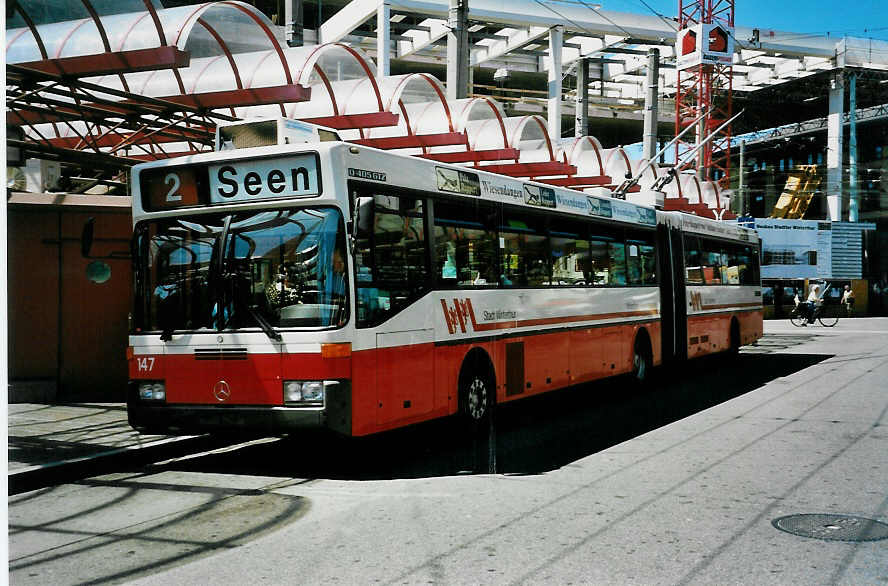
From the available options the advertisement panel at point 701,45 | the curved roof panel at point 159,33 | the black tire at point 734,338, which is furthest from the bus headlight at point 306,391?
the advertisement panel at point 701,45

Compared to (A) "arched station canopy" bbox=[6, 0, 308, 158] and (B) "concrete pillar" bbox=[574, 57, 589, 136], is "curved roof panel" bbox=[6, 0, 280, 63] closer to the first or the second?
(A) "arched station canopy" bbox=[6, 0, 308, 158]

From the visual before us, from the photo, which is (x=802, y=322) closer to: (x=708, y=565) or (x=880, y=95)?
(x=880, y=95)

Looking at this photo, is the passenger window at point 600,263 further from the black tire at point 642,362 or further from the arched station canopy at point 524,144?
the arched station canopy at point 524,144

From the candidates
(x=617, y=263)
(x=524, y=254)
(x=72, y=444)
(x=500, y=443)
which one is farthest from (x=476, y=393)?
(x=617, y=263)

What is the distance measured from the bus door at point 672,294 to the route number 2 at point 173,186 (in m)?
10.2

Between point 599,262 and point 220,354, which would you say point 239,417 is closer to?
point 220,354

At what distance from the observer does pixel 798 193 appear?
6456cm

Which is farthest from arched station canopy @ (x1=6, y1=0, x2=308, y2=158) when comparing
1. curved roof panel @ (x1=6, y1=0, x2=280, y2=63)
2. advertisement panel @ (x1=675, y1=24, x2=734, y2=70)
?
advertisement panel @ (x1=675, y1=24, x2=734, y2=70)

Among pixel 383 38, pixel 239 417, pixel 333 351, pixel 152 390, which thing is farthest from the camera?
pixel 383 38

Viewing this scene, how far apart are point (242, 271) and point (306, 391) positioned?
4.23ft

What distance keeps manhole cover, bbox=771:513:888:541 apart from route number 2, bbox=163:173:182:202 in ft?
20.0

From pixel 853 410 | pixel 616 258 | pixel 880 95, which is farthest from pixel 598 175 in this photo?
pixel 880 95

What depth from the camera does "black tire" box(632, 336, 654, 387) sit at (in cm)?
1566

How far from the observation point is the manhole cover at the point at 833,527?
6.10m
